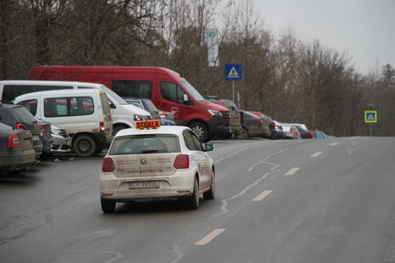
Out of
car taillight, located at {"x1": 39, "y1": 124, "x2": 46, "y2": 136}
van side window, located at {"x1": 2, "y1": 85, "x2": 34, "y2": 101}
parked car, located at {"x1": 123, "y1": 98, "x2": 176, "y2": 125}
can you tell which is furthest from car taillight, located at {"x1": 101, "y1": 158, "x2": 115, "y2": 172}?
parked car, located at {"x1": 123, "y1": 98, "x2": 176, "y2": 125}

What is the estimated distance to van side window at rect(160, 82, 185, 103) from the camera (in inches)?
1147

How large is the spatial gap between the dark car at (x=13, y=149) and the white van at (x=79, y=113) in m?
5.29

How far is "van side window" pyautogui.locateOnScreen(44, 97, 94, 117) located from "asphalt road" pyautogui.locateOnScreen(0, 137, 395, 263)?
3.17 meters

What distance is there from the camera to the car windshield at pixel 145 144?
12.0 meters

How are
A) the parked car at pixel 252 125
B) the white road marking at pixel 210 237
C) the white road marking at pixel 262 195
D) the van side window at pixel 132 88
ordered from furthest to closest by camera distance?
the parked car at pixel 252 125, the van side window at pixel 132 88, the white road marking at pixel 262 195, the white road marking at pixel 210 237

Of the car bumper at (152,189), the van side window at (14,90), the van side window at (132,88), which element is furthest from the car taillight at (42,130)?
the van side window at (132,88)

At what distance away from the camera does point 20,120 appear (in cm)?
1817

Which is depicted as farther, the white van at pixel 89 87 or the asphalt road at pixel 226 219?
the white van at pixel 89 87

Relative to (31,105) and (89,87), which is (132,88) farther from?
(31,105)

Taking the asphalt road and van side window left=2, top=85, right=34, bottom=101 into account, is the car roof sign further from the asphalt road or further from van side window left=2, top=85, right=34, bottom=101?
van side window left=2, top=85, right=34, bottom=101

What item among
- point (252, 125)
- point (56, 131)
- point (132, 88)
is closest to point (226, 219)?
point (56, 131)

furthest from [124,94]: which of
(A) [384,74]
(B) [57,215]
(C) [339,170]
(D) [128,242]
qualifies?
(A) [384,74]

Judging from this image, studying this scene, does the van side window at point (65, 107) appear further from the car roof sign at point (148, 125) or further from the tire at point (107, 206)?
the tire at point (107, 206)

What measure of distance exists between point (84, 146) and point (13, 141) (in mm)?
6258
